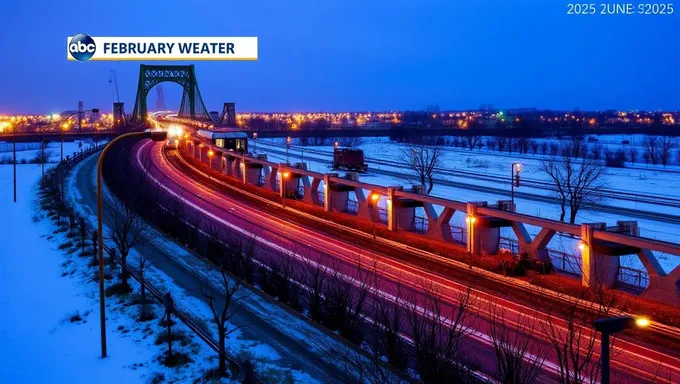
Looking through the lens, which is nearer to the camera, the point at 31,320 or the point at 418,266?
the point at 31,320

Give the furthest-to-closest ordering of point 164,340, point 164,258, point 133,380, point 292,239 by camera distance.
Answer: point 292,239, point 164,258, point 164,340, point 133,380

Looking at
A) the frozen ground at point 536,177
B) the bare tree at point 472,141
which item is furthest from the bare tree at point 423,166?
the bare tree at point 472,141

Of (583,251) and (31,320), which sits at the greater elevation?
(583,251)

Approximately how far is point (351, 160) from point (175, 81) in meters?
79.0

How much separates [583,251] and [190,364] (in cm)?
992

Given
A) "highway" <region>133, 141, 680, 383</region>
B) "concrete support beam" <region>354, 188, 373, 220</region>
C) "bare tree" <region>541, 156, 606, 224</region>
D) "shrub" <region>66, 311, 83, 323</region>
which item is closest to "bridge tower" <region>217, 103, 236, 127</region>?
"bare tree" <region>541, 156, 606, 224</region>

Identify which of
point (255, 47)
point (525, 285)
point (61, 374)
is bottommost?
point (61, 374)

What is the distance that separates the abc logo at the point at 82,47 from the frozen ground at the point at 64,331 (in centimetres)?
2341

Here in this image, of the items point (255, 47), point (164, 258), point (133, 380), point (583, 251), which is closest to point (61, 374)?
point (133, 380)

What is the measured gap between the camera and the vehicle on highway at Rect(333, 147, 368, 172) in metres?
59.1

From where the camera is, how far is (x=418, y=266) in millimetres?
19375

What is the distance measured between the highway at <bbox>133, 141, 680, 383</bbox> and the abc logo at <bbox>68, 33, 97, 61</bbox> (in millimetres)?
13972

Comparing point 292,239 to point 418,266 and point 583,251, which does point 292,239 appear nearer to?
point 418,266

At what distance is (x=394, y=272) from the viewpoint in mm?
18641
